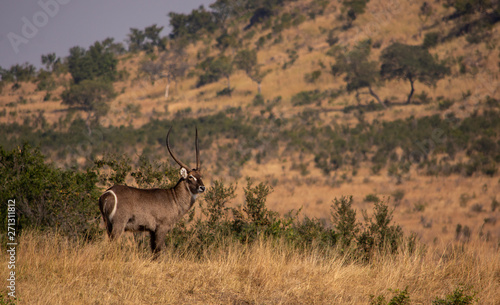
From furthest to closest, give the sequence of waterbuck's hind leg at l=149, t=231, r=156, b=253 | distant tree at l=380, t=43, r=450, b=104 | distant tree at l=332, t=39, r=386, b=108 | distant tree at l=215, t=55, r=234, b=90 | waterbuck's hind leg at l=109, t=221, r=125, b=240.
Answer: distant tree at l=215, t=55, r=234, b=90, distant tree at l=332, t=39, r=386, b=108, distant tree at l=380, t=43, r=450, b=104, waterbuck's hind leg at l=149, t=231, r=156, b=253, waterbuck's hind leg at l=109, t=221, r=125, b=240

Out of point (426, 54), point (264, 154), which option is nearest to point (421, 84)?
point (426, 54)

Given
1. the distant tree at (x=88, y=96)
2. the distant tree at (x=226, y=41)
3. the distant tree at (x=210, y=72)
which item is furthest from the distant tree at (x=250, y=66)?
the distant tree at (x=88, y=96)

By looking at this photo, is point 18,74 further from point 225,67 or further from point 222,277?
point 222,277

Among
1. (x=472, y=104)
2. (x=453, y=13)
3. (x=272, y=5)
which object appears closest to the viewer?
(x=472, y=104)

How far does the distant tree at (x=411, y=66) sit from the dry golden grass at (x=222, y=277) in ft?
140

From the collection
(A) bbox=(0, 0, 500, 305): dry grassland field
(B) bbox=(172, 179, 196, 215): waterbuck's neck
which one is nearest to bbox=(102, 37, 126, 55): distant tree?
(A) bbox=(0, 0, 500, 305): dry grassland field

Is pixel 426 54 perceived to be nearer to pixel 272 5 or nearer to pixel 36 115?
pixel 272 5

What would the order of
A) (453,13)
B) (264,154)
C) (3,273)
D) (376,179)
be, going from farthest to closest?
(453,13)
(264,154)
(376,179)
(3,273)

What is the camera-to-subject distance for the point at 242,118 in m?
45.9

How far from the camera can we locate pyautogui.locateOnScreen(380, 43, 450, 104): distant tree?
47.4m

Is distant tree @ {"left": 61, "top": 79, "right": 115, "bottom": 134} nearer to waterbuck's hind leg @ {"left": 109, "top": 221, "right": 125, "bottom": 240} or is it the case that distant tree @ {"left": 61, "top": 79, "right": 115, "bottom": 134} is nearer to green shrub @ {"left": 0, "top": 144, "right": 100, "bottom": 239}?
green shrub @ {"left": 0, "top": 144, "right": 100, "bottom": 239}

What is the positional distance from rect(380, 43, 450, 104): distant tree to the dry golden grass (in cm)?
4259

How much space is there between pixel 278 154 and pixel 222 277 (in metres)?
28.8

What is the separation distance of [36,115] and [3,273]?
160ft
